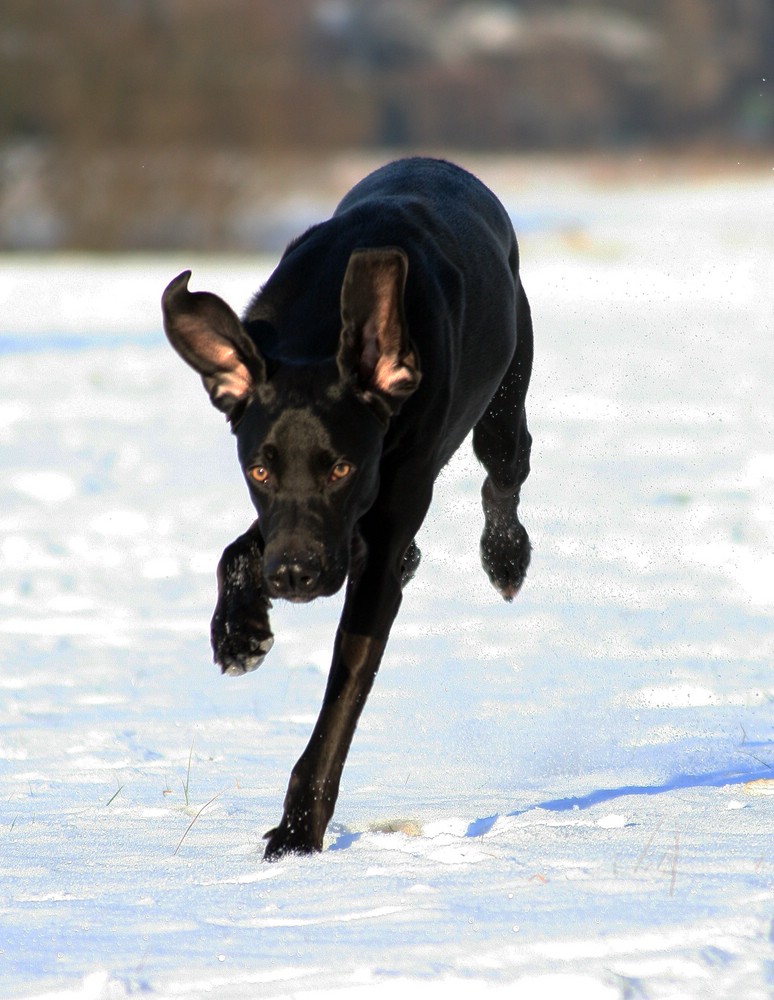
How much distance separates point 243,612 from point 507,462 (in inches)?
70.1

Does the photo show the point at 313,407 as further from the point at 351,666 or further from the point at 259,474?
the point at 351,666

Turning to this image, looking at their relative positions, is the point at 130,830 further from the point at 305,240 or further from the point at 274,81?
the point at 274,81

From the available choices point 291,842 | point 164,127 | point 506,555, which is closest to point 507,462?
point 506,555

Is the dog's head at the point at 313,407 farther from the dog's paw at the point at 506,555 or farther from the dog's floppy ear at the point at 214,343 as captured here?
the dog's paw at the point at 506,555

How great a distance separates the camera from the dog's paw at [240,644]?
14.0ft

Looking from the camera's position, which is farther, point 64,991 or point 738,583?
point 738,583

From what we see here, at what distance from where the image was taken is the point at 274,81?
36875mm

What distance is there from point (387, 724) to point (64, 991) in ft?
7.92

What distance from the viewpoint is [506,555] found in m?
6.10

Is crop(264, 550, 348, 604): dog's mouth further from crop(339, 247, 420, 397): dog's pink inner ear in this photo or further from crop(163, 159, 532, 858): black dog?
crop(339, 247, 420, 397): dog's pink inner ear

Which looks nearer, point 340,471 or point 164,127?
point 340,471

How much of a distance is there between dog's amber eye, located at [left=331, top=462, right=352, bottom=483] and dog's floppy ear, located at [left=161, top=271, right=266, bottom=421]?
0.31 metres

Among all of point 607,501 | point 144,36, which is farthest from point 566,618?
point 144,36

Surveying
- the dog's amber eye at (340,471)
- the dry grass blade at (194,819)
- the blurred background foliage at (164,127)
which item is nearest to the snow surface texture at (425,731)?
the dry grass blade at (194,819)
